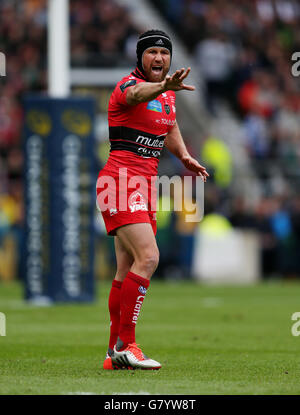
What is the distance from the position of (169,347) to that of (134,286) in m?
2.00

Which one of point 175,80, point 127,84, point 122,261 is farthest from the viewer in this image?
point 122,261

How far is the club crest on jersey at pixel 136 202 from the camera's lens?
747 centimetres

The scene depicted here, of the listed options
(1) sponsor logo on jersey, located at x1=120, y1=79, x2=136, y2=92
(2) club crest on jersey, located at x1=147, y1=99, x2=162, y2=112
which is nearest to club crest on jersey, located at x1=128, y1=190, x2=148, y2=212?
(2) club crest on jersey, located at x1=147, y1=99, x2=162, y2=112

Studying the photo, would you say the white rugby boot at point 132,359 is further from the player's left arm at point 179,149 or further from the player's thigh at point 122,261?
the player's left arm at point 179,149

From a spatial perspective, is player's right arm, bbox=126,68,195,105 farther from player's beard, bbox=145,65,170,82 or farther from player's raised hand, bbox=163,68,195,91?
player's beard, bbox=145,65,170,82

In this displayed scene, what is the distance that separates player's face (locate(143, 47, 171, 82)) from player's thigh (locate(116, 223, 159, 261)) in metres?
1.05

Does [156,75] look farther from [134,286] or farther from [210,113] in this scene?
[210,113]

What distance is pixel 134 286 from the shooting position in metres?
7.43

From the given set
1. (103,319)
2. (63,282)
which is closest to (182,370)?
(103,319)

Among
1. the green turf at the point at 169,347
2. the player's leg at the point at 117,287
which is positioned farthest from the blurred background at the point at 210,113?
the player's leg at the point at 117,287

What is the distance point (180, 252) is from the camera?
22.6 m

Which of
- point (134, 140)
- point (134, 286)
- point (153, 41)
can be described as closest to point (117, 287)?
point (134, 286)

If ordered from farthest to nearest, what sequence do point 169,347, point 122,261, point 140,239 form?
point 169,347, point 122,261, point 140,239
